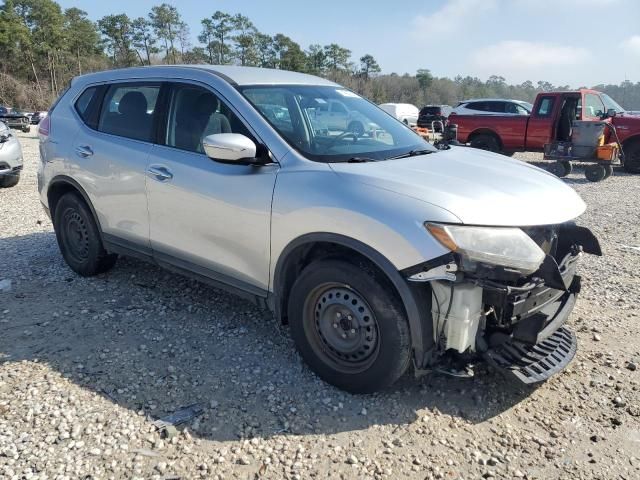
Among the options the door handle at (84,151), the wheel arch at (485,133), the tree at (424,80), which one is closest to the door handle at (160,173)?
the door handle at (84,151)

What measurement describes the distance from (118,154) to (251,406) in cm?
236

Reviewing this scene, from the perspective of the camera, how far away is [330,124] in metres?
3.74

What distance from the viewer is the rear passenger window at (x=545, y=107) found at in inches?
566

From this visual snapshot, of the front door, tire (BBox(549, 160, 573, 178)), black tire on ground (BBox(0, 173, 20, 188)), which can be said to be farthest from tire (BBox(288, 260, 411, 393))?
tire (BBox(549, 160, 573, 178))

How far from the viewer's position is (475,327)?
272 cm

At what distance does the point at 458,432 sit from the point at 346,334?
82cm

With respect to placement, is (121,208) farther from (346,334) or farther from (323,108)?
(346,334)

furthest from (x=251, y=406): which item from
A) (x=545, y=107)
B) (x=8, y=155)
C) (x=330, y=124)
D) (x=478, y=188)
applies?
(x=545, y=107)

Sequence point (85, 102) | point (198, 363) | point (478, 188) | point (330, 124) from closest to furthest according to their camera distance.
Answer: point (478, 188) < point (198, 363) < point (330, 124) < point (85, 102)

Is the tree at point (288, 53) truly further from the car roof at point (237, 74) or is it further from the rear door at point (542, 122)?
the car roof at point (237, 74)

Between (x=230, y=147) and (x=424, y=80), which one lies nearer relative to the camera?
(x=230, y=147)

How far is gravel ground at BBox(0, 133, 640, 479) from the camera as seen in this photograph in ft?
8.62

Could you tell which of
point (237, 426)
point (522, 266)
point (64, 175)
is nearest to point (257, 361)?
point (237, 426)

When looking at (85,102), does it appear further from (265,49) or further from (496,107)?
(265,49)
